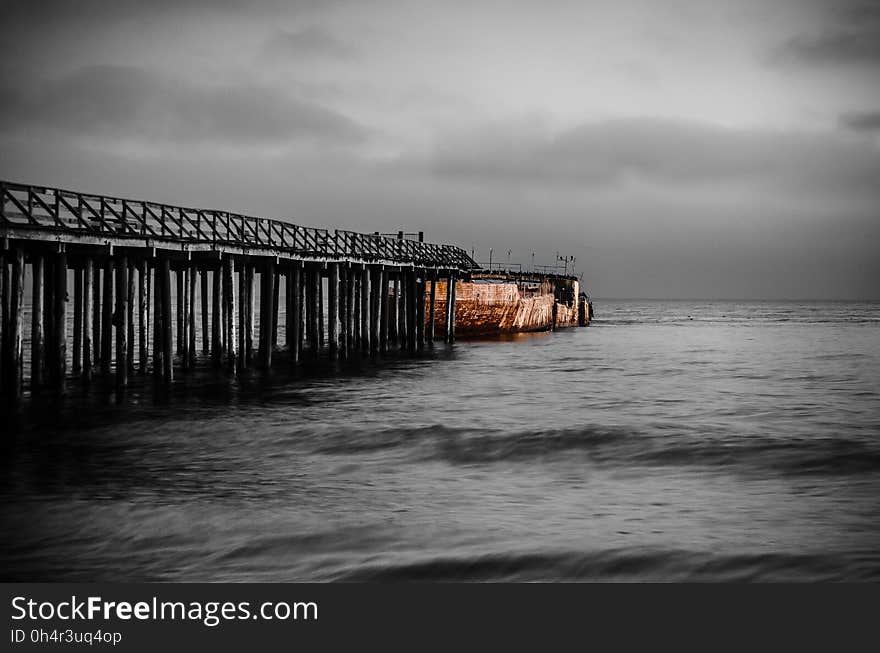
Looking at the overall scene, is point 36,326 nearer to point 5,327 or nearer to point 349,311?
point 5,327

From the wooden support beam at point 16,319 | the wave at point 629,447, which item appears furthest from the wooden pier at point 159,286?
the wave at point 629,447

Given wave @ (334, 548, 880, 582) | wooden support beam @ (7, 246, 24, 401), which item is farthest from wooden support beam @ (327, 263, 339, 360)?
wave @ (334, 548, 880, 582)

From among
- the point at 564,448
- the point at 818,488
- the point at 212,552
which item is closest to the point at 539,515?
the point at 212,552

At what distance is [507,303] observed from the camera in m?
63.2

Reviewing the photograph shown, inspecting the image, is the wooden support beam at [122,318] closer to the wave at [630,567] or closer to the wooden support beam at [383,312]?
the wave at [630,567]

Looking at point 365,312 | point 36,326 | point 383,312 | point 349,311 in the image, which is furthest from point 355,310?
point 36,326

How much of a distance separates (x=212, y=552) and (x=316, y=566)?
1.31 meters

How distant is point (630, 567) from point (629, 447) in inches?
369

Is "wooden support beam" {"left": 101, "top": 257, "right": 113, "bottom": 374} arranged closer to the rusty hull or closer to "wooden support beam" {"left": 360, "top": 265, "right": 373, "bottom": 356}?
"wooden support beam" {"left": 360, "top": 265, "right": 373, "bottom": 356}

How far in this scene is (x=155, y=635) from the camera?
748 centimetres

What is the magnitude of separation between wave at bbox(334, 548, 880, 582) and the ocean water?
3 cm

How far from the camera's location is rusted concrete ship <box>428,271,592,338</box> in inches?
2286

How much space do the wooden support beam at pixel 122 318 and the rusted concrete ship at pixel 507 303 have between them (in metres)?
32.4

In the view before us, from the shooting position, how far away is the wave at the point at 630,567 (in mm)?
9648
